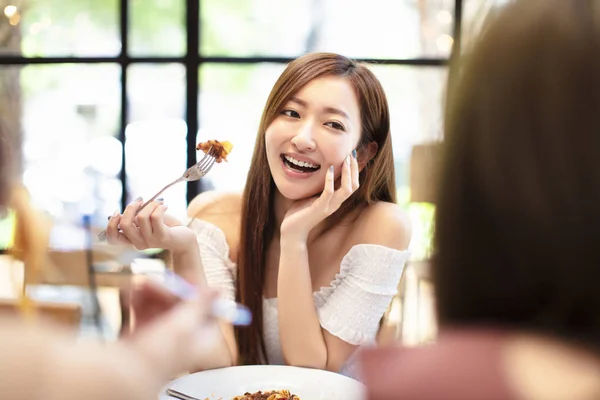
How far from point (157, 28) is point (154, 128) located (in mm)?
679

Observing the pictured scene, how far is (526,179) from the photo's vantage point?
0.44 m

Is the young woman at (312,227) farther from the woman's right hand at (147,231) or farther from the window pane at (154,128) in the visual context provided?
the window pane at (154,128)

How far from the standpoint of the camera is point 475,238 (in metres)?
0.47

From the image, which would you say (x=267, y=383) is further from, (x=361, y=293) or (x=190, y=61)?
(x=190, y=61)

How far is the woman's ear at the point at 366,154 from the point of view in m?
1.69

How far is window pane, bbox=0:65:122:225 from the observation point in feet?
13.9

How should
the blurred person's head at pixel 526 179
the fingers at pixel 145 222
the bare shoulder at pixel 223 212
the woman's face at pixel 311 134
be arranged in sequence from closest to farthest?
the blurred person's head at pixel 526 179 → the fingers at pixel 145 222 → the woman's face at pixel 311 134 → the bare shoulder at pixel 223 212

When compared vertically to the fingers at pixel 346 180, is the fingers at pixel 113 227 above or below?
below

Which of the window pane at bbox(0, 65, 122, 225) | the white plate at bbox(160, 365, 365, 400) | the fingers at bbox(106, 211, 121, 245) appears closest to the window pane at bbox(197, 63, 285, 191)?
the window pane at bbox(0, 65, 122, 225)

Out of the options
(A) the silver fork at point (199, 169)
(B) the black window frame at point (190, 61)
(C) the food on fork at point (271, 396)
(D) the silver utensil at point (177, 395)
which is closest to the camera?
(D) the silver utensil at point (177, 395)

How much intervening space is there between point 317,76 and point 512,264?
117 centimetres

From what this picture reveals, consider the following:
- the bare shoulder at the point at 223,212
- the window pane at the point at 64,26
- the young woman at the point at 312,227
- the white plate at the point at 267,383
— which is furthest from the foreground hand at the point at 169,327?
the window pane at the point at 64,26

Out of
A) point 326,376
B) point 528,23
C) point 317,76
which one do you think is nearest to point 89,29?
point 317,76

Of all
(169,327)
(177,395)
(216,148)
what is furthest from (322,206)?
(169,327)
